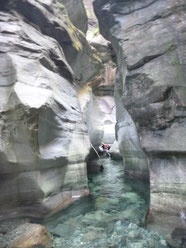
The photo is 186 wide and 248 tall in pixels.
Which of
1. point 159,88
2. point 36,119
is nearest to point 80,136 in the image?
point 36,119

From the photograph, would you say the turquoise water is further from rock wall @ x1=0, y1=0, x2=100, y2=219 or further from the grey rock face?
the grey rock face

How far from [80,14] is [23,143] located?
10.2 m

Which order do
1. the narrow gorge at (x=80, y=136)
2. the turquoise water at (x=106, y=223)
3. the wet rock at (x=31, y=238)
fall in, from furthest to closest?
the narrow gorge at (x=80, y=136), the turquoise water at (x=106, y=223), the wet rock at (x=31, y=238)

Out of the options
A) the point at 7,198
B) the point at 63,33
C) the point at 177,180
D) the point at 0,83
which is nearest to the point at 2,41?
the point at 0,83

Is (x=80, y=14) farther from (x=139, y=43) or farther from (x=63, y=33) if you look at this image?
(x=139, y=43)

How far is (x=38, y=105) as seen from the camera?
460cm

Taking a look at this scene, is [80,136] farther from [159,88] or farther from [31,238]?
[31,238]

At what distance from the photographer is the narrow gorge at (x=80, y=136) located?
390 cm

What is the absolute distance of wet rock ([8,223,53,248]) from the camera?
11.0 feet

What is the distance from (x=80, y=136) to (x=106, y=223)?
3.36 m

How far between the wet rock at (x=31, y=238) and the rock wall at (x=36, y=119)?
92cm

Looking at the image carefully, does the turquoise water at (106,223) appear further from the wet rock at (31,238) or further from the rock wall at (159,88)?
the rock wall at (159,88)

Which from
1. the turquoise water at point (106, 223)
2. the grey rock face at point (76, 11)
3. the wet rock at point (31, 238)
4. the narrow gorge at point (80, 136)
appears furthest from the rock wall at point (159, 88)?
the grey rock face at point (76, 11)

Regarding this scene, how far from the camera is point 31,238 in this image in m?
3.46
